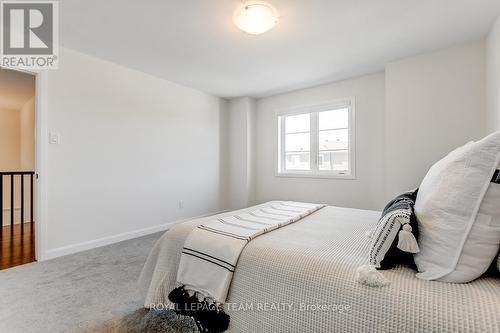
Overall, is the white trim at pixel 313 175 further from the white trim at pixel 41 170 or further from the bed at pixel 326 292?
the white trim at pixel 41 170

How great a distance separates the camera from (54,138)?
258 cm

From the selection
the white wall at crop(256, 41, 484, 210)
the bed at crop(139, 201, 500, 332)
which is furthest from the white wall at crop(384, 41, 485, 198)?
the bed at crop(139, 201, 500, 332)

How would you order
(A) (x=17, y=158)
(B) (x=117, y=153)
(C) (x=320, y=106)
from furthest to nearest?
1. (A) (x=17, y=158)
2. (C) (x=320, y=106)
3. (B) (x=117, y=153)

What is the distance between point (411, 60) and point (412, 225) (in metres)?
2.77

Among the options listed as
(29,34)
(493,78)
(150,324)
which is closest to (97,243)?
(150,324)

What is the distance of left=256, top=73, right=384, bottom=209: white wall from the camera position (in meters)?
3.39

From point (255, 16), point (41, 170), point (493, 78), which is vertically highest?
point (255, 16)

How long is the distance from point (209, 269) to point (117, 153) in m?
2.55

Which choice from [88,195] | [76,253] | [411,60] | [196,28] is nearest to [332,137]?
[411,60]

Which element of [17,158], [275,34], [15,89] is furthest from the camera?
[17,158]

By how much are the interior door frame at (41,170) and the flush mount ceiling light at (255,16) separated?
2.20m

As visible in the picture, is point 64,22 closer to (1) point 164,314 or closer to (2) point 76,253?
(2) point 76,253

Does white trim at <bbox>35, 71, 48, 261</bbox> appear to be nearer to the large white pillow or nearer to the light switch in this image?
the light switch

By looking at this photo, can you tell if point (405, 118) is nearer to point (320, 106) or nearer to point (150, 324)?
point (320, 106)
